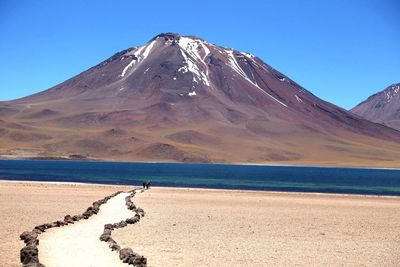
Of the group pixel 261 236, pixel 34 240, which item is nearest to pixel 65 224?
pixel 34 240

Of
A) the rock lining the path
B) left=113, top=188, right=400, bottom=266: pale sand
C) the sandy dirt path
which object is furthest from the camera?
left=113, top=188, right=400, bottom=266: pale sand

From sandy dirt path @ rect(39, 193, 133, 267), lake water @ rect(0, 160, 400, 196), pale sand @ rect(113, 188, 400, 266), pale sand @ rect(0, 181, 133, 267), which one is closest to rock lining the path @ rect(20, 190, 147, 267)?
sandy dirt path @ rect(39, 193, 133, 267)

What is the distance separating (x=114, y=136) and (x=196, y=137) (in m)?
27.0

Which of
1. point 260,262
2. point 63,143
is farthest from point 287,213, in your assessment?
point 63,143

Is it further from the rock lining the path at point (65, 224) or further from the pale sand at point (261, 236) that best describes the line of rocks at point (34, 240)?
the pale sand at point (261, 236)

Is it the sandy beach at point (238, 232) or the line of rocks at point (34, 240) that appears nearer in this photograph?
Result: the line of rocks at point (34, 240)

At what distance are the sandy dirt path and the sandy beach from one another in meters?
0.83

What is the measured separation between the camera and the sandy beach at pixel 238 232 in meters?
16.9

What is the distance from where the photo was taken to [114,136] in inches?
7141

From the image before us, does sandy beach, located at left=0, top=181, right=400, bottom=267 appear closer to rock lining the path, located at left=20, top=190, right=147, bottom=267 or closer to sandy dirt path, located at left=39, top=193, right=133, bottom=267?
rock lining the path, located at left=20, top=190, right=147, bottom=267

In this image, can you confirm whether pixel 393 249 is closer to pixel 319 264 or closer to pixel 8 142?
pixel 319 264

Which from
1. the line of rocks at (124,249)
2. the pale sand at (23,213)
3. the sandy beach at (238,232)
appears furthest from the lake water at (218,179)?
the line of rocks at (124,249)

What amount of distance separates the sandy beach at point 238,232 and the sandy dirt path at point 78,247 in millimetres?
831

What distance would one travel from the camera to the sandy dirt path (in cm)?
1465
